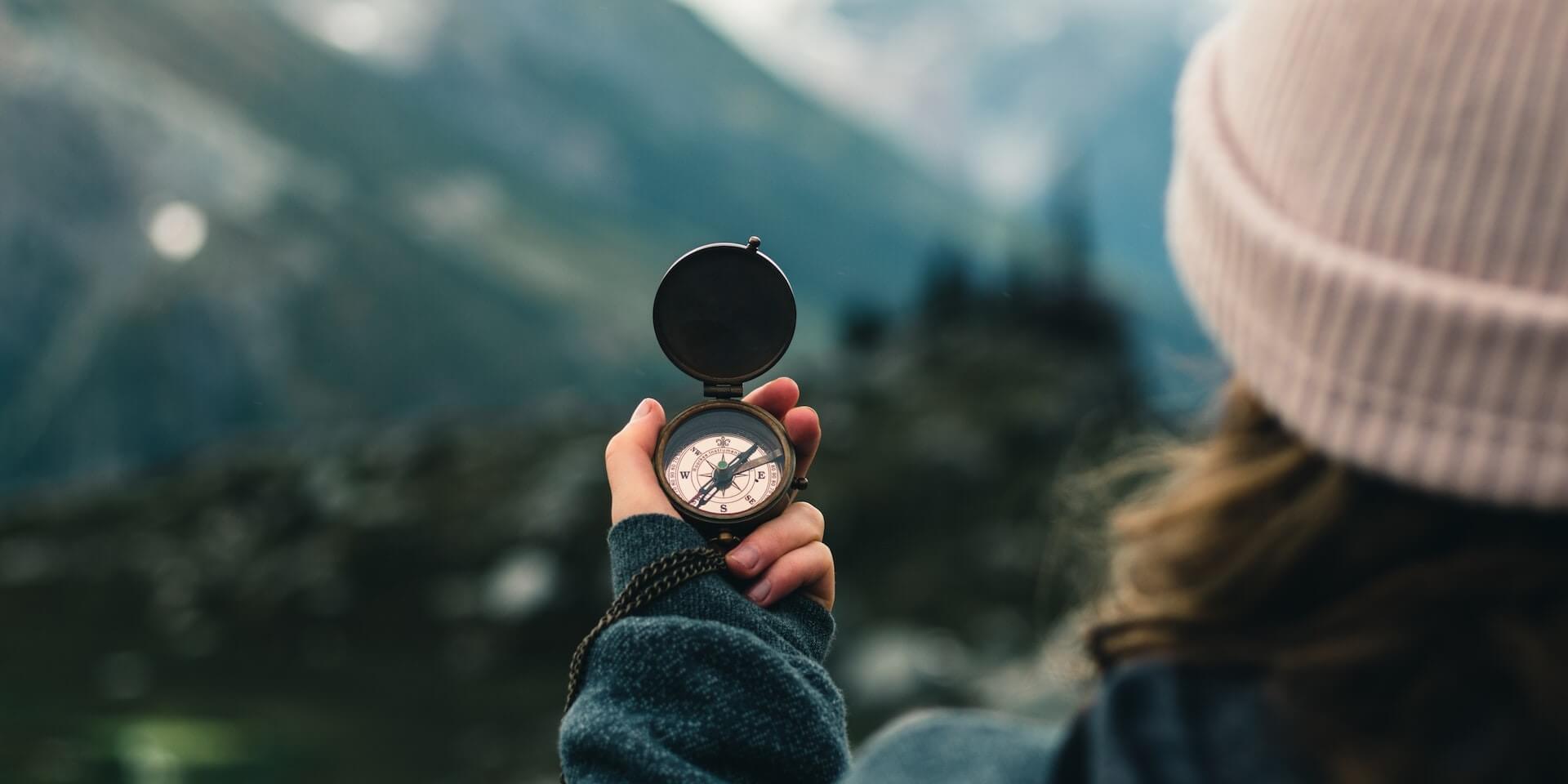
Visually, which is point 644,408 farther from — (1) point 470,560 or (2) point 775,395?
(1) point 470,560

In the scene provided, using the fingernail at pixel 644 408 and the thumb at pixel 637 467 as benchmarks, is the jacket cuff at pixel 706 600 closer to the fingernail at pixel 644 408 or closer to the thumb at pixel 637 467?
the thumb at pixel 637 467

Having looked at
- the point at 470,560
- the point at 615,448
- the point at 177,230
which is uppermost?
the point at 177,230

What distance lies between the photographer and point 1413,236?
2.20ft

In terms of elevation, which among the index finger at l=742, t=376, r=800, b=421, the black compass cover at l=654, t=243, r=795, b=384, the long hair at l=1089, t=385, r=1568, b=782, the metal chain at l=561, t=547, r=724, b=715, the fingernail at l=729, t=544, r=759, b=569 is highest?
the black compass cover at l=654, t=243, r=795, b=384

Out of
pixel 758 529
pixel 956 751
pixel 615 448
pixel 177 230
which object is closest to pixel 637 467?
pixel 615 448

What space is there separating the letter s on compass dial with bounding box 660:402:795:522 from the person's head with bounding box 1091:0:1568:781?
65 cm

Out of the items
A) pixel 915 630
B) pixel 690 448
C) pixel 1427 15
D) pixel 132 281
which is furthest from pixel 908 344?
pixel 1427 15

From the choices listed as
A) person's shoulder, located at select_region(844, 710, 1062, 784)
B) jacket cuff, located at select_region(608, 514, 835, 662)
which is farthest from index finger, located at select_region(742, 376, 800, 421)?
person's shoulder, located at select_region(844, 710, 1062, 784)

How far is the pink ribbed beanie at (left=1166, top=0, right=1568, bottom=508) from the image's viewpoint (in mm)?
645

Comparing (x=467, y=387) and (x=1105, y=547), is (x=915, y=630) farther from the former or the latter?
(x=1105, y=547)

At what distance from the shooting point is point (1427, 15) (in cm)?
67

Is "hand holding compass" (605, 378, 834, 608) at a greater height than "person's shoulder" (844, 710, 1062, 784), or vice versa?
"hand holding compass" (605, 378, 834, 608)

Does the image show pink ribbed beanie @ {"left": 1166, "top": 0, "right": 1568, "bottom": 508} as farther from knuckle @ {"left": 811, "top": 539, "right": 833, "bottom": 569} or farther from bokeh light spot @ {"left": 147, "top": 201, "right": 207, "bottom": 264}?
bokeh light spot @ {"left": 147, "top": 201, "right": 207, "bottom": 264}

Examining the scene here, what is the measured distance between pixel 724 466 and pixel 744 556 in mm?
194
